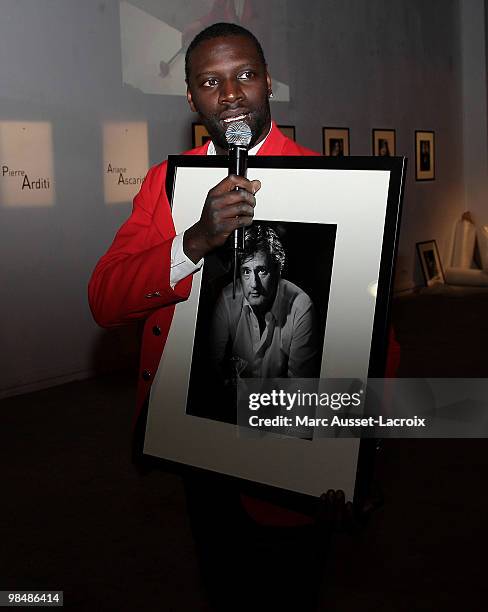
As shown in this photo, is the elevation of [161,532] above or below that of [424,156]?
below

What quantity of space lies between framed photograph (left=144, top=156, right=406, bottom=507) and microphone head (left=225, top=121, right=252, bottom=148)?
0.06 metres

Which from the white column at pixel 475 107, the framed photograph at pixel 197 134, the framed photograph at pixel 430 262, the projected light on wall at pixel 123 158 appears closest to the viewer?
the projected light on wall at pixel 123 158

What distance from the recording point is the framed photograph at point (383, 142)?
35.0 ft

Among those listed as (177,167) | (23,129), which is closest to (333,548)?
(177,167)

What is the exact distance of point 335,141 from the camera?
32.8ft

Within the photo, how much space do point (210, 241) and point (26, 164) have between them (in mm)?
5103

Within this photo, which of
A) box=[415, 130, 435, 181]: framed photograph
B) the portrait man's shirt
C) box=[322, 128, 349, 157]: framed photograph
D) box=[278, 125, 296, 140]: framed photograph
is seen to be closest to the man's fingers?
the portrait man's shirt

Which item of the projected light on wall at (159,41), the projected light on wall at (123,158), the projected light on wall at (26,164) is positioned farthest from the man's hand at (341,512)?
the projected light on wall at (159,41)

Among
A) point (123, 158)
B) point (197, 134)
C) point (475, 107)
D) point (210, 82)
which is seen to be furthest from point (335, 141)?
point (210, 82)

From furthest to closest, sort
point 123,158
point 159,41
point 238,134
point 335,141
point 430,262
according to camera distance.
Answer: point 430,262, point 335,141, point 159,41, point 123,158, point 238,134

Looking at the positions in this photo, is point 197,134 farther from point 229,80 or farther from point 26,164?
point 229,80

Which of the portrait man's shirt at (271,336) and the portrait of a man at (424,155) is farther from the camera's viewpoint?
the portrait of a man at (424,155)

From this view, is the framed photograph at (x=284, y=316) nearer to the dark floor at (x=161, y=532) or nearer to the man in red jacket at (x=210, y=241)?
the man in red jacket at (x=210, y=241)

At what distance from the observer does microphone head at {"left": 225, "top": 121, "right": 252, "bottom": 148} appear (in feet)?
6.35
